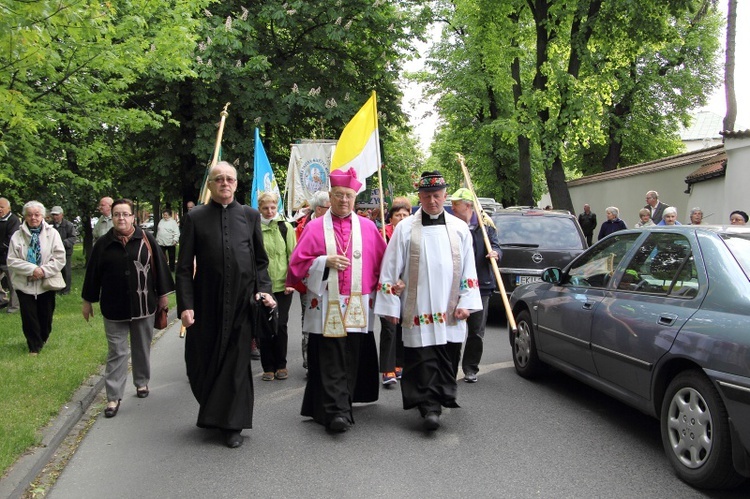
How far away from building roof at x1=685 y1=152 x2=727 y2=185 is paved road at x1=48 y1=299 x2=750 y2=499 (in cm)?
1204

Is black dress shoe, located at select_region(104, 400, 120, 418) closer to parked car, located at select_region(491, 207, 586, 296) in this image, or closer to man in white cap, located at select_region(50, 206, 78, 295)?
parked car, located at select_region(491, 207, 586, 296)

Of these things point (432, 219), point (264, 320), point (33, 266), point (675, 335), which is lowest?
point (675, 335)

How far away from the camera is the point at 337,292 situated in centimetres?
529

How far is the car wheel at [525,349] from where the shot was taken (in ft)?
22.0

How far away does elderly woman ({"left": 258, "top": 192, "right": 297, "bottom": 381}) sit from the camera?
705 centimetres

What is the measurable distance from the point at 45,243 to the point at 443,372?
17.0 ft

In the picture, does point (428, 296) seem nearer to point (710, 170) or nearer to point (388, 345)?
point (388, 345)

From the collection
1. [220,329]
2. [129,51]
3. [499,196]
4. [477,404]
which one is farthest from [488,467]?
[499,196]

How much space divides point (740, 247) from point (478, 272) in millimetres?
2867

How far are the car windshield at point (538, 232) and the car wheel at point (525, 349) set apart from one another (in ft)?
11.0

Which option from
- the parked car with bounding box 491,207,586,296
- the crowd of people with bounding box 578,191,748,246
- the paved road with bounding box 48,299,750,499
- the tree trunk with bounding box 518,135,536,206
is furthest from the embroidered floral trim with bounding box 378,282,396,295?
the tree trunk with bounding box 518,135,536,206

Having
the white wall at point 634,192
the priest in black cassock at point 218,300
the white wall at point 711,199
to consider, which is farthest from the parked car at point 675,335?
the white wall at point 634,192

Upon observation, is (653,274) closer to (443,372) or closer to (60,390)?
(443,372)

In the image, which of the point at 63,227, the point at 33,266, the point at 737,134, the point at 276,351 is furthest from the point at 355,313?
the point at 737,134
